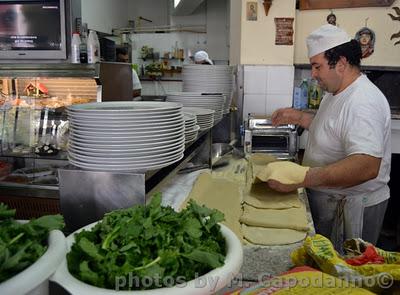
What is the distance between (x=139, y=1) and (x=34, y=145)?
7.43m

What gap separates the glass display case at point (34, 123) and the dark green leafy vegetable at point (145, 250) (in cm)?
169

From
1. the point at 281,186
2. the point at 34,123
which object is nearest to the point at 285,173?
the point at 281,186

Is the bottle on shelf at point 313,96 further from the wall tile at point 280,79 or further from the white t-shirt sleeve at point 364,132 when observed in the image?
the white t-shirt sleeve at point 364,132

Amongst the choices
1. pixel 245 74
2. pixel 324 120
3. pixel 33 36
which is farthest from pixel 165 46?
pixel 324 120

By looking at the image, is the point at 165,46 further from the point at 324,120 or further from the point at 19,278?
the point at 19,278

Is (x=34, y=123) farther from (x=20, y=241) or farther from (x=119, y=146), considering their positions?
(x=20, y=241)

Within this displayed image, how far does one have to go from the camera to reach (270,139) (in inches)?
115

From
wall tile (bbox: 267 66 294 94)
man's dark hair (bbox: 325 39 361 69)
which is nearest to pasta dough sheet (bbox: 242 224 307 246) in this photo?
man's dark hair (bbox: 325 39 361 69)

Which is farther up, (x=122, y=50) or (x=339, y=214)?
(x=122, y=50)

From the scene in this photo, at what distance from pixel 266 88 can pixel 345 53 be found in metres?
1.54

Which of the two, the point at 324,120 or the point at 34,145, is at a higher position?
the point at 324,120

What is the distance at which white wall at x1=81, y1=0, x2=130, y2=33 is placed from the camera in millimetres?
6540

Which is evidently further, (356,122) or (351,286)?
(356,122)

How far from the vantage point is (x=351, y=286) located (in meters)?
0.82
